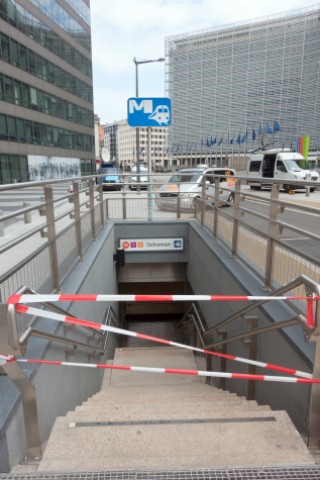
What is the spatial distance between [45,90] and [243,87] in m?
72.5

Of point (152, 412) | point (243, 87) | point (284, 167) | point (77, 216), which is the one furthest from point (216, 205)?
point (243, 87)

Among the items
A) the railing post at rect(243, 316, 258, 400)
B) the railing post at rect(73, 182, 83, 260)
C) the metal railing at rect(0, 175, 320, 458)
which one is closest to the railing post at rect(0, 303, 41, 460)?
the metal railing at rect(0, 175, 320, 458)

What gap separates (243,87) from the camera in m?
91.8

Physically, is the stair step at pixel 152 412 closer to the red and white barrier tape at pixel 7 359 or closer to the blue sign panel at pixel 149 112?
the red and white barrier tape at pixel 7 359

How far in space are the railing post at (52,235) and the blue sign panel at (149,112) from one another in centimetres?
549

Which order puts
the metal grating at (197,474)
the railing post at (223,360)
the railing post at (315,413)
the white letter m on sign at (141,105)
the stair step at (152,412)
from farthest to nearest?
1. the white letter m on sign at (141,105)
2. the railing post at (223,360)
3. the stair step at (152,412)
4. the railing post at (315,413)
5. the metal grating at (197,474)

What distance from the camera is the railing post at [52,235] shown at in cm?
363

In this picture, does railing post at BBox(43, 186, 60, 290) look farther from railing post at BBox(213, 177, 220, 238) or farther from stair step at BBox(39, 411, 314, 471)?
railing post at BBox(213, 177, 220, 238)

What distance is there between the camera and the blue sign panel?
336 inches

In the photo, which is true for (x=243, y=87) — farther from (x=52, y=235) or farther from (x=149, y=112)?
(x=52, y=235)

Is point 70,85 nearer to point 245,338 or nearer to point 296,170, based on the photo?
point 296,170

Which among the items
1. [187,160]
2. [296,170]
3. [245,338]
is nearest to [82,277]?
[245,338]

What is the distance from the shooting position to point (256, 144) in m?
86.3

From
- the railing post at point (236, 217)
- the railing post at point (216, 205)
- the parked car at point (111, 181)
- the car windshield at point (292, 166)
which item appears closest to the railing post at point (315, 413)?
the railing post at point (236, 217)
